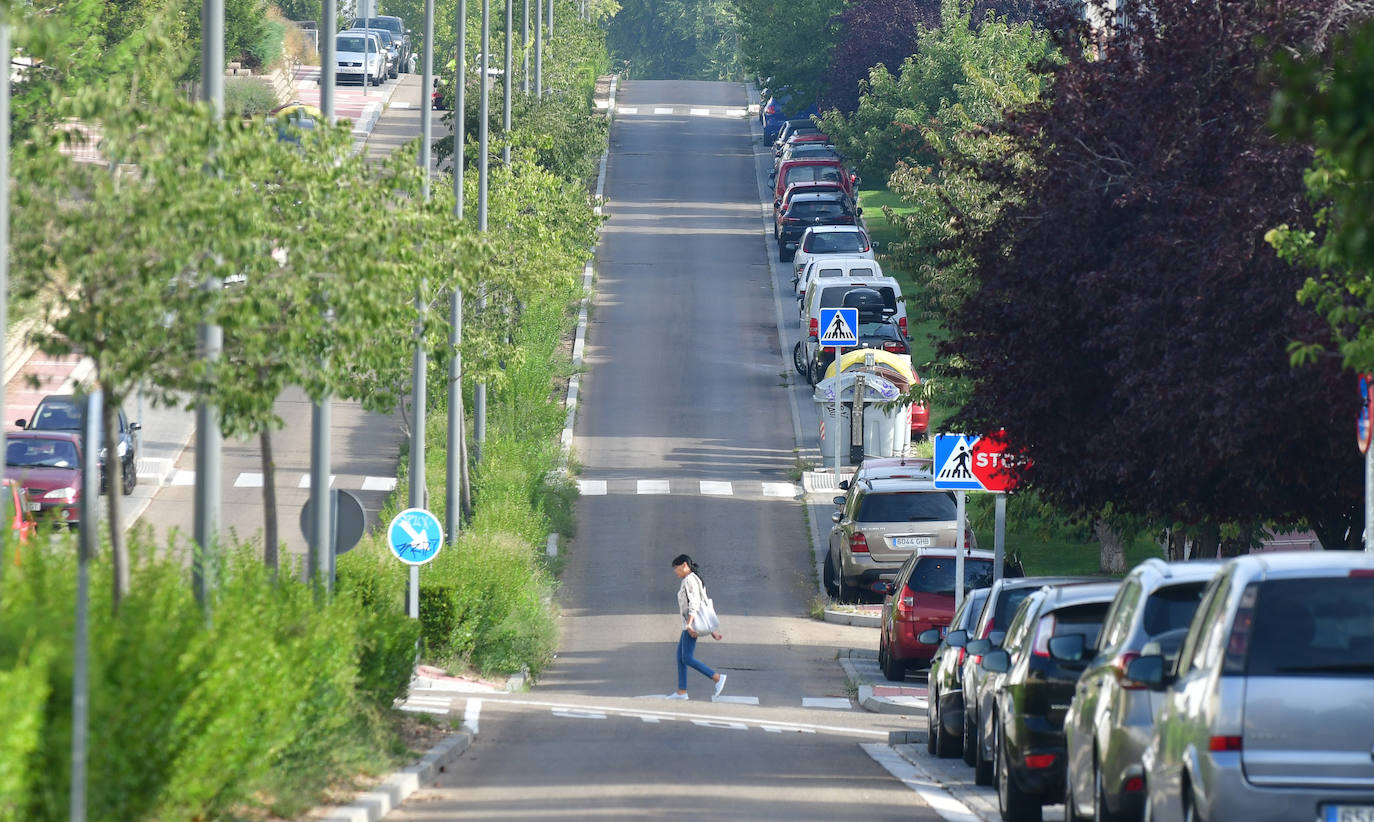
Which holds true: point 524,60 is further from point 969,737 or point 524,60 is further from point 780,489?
point 969,737

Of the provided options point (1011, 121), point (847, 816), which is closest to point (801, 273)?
point (1011, 121)

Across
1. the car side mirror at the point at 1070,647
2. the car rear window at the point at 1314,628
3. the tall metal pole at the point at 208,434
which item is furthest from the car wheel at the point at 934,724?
the car rear window at the point at 1314,628

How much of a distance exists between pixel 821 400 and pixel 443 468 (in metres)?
8.26

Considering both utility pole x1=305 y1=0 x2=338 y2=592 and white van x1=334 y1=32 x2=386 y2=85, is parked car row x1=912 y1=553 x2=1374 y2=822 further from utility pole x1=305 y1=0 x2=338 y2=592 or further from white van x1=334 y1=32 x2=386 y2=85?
white van x1=334 y1=32 x2=386 y2=85

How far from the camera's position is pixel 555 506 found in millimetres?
35656

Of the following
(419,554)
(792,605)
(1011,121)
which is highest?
(1011,121)

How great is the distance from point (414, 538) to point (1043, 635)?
1048 cm

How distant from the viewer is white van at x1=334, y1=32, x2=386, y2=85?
3386 inches

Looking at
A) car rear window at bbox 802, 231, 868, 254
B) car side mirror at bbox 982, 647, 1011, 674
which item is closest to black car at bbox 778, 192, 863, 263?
car rear window at bbox 802, 231, 868, 254

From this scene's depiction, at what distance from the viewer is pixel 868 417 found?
131ft

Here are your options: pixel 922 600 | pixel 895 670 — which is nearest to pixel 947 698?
pixel 922 600

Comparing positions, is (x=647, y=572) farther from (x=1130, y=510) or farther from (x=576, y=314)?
(x=576, y=314)

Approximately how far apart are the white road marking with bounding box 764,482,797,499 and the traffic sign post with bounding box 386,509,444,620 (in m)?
15.9

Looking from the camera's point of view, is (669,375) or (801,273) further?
(801,273)
